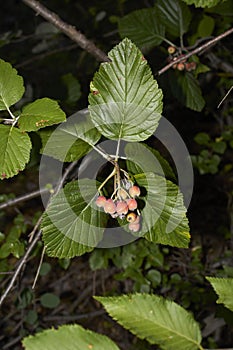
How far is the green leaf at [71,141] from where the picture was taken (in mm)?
745

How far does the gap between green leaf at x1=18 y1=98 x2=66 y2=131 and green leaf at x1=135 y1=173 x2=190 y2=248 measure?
156 mm

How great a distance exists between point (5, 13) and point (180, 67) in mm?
2313

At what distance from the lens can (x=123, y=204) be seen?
640mm

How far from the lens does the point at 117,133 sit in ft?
2.29

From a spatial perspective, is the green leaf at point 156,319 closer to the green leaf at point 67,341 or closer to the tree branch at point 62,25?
the green leaf at point 67,341

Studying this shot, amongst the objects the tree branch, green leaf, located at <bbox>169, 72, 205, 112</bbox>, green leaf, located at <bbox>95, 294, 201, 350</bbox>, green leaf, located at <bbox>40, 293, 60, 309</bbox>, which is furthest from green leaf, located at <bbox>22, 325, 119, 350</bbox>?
green leaf, located at <bbox>40, 293, 60, 309</bbox>

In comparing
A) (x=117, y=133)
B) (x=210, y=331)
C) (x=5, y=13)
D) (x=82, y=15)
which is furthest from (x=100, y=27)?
(x=117, y=133)

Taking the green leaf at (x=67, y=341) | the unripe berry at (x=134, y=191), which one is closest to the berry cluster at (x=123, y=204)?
the unripe berry at (x=134, y=191)

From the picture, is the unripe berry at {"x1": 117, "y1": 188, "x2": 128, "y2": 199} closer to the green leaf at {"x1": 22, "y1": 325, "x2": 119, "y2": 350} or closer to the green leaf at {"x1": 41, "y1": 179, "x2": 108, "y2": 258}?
the green leaf at {"x1": 41, "y1": 179, "x2": 108, "y2": 258}

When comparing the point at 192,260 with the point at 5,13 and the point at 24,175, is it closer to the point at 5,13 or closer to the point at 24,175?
the point at 24,175

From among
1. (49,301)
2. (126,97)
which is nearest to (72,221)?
(126,97)

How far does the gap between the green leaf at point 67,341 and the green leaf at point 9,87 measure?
1.29 ft

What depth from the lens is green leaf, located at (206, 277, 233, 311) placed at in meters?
0.49

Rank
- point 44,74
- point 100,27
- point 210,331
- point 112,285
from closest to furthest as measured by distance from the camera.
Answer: point 210,331 → point 112,285 → point 100,27 → point 44,74
